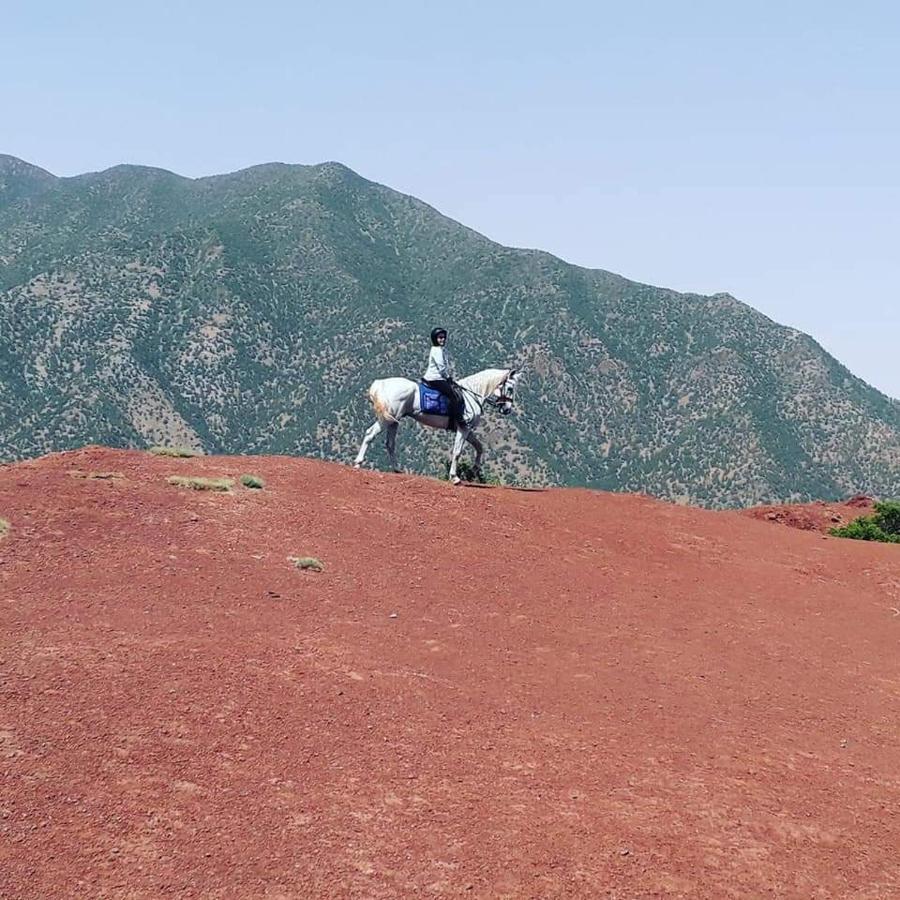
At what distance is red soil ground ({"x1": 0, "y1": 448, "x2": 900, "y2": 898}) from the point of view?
280 inches

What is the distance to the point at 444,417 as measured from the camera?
19531mm

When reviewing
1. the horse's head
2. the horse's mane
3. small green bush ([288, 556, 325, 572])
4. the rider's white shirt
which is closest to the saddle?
the rider's white shirt

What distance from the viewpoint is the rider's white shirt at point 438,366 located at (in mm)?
19016

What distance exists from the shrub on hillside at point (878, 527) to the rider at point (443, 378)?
9.73 metres

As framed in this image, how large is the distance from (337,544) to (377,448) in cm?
5378

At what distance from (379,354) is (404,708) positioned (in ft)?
244

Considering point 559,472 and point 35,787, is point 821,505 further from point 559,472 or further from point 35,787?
point 559,472

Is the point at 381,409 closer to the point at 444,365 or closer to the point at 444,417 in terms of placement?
the point at 444,417

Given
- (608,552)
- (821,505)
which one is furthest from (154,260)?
(608,552)

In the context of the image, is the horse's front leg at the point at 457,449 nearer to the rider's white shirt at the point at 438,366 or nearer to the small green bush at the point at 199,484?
the rider's white shirt at the point at 438,366

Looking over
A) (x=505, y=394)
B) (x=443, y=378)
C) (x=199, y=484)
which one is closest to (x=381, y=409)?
(x=443, y=378)

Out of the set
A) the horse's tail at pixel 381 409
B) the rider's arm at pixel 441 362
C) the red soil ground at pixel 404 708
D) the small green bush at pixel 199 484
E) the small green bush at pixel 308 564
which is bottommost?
the red soil ground at pixel 404 708

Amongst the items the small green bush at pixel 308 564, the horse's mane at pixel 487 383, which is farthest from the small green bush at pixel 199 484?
the horse's mane at pixel 487 383

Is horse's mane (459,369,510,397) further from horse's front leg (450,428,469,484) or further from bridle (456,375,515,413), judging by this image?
horse's front leg (450,428,469,484)
